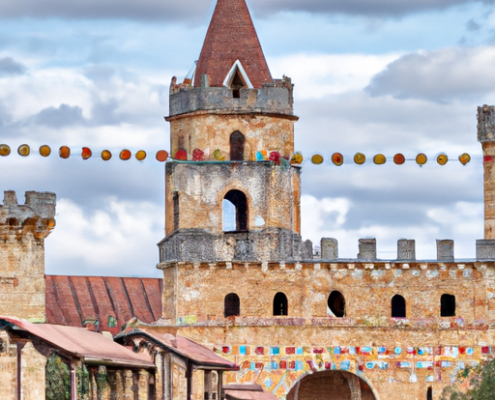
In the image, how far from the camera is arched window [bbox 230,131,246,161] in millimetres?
75812

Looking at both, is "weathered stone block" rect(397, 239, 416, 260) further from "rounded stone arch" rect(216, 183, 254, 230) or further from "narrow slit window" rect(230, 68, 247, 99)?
"narrow slit window" rect(230, 68, 247, 99)

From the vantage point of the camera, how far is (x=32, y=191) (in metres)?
72.3

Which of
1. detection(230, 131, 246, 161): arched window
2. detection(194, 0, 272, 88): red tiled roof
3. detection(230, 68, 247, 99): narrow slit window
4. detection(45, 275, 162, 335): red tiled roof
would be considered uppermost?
detection(194, 0, 272, 88): red tiled roof

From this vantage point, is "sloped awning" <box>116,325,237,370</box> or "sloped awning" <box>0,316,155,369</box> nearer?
"sloped awning" <box>0,316,155,369</box>

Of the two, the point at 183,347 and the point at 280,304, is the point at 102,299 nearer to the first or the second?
the point at 280,304

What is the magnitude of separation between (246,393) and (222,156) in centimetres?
942

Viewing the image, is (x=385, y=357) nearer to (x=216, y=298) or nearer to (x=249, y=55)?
(x=216, y=298)

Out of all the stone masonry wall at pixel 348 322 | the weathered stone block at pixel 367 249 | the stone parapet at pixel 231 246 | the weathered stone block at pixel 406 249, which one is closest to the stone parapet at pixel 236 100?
the stone parapet at pixel 231 246

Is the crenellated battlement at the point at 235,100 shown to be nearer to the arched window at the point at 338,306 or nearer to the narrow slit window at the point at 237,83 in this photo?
the narrow slit window at the point at 237,83

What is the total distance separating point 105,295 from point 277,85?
58.8 feet

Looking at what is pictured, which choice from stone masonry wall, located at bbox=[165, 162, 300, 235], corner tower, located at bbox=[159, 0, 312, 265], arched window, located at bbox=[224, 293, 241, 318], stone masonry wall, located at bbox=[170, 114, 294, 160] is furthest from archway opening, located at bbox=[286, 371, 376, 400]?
stone masonry wall, located at bbox=[170, 114, 294, 160]

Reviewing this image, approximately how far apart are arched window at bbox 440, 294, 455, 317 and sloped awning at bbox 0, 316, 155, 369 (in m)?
14.8

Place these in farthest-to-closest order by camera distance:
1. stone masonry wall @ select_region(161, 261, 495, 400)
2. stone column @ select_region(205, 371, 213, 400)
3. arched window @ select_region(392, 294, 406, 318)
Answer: arched window @ select_region(392, 294, 406, 318) → stone masonry wall @ select_region(161, 261, 495, 400) → stone column @ select_region(205, 371, 213, 400)

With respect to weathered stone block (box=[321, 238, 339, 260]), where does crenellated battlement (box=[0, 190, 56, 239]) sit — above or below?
above
